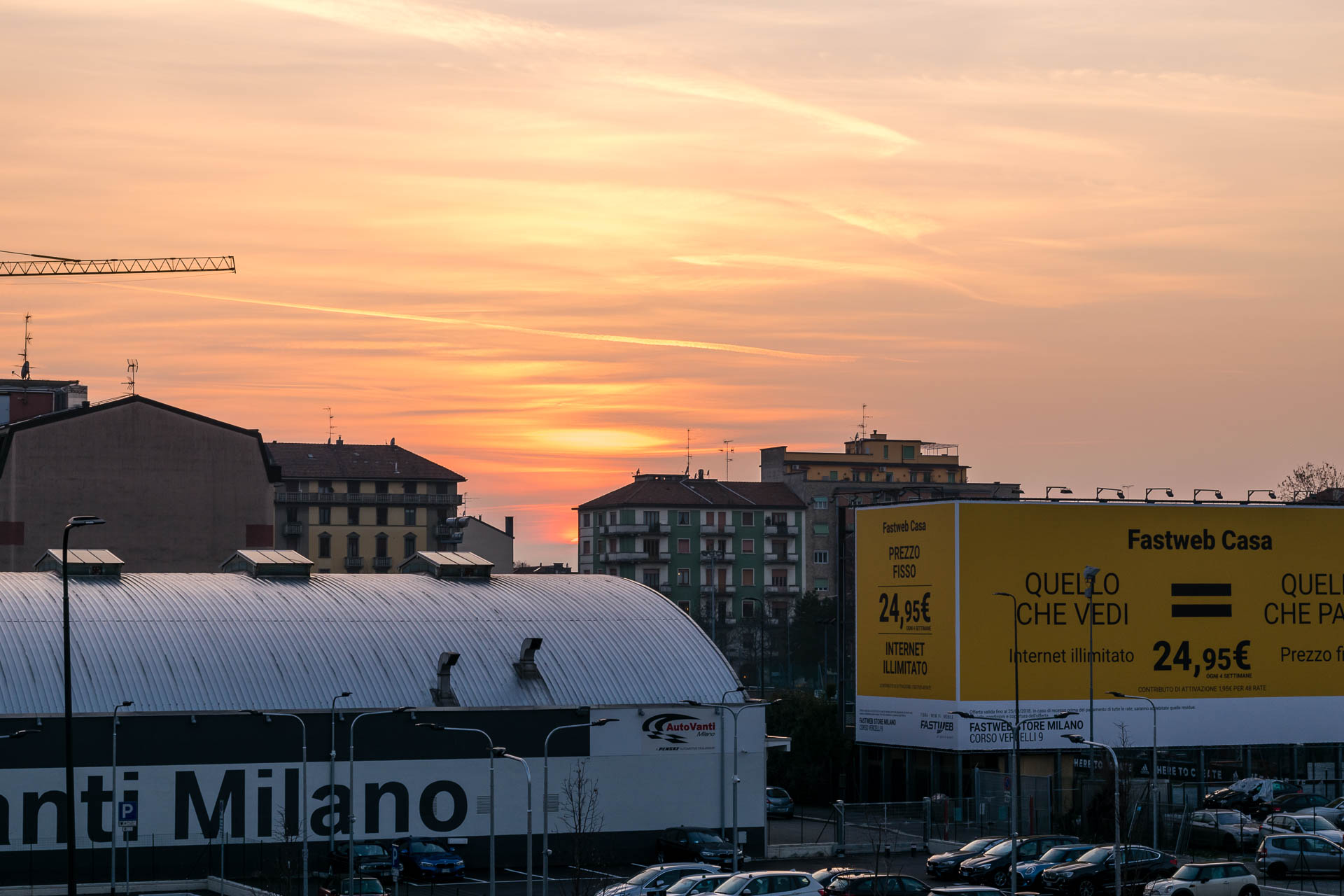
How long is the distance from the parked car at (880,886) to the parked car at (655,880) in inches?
173

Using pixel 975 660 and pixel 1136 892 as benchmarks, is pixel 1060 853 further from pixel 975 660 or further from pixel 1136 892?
pixel 975 660

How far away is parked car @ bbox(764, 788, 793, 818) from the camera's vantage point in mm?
82375

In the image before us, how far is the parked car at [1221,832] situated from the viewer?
66.4 m

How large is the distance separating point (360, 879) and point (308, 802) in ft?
30.4

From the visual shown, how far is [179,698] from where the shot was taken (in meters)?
61.8

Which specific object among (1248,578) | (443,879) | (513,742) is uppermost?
(1248,578)

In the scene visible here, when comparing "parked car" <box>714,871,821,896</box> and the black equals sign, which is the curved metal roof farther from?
the black equals sign

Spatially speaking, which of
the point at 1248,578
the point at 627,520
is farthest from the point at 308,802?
the point at 627,520

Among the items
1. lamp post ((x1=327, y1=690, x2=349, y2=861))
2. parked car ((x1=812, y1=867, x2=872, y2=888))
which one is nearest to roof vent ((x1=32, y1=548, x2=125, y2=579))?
lamp post ((x1=327, y1=690, x2=349, y2=861))

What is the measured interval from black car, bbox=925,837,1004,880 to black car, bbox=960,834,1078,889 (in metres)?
0.47

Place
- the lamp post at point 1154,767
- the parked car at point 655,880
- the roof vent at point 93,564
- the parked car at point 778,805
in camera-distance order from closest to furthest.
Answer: the parked car at point 655,880 → the lamp post at point 1154,767 → the roof vent at point 93,564 → the parked car at point 778,805

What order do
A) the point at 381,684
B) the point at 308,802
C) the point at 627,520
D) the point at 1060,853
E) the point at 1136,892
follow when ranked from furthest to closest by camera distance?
the point at 627,520 < the point at 381,684 < the point at 308,802 < the point at 1060,853 < the point at 1136,892

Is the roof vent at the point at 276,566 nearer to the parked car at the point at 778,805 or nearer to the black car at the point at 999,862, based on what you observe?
the parked car at the point at 778,805

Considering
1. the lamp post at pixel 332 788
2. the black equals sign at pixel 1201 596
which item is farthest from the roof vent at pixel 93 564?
the black equals sign at pixel 1201 596
